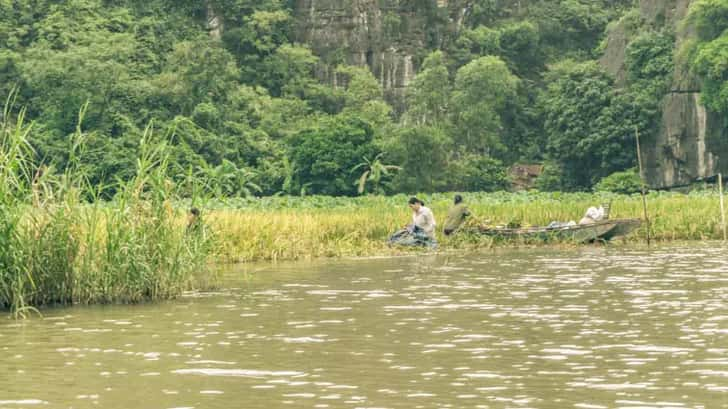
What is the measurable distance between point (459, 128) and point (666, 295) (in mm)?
37701

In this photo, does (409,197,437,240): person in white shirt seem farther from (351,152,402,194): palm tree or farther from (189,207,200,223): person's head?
(351,152,402,194): palm tree

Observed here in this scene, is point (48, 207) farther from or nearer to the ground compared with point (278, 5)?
nearer to the ground

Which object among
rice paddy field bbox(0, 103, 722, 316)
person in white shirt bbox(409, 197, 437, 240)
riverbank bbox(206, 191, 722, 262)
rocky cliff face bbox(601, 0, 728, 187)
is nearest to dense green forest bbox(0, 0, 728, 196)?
rocky cliff face bbox(601, 0, 728, 187)

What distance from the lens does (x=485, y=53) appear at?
6256cm

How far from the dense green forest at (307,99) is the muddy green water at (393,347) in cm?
2558

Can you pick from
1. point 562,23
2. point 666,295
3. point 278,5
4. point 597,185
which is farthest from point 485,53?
point 666,295

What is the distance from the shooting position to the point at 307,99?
197 feet

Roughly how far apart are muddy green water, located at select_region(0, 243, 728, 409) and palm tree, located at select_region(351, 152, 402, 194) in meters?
26.4

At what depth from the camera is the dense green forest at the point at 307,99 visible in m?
47.0

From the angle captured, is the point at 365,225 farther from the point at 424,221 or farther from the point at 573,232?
the point at 573,232

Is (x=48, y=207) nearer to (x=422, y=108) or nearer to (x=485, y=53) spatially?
(x=422, y=108)

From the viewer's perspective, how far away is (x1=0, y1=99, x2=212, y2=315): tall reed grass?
14.2 m

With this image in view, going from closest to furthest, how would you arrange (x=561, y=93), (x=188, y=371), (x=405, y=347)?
(x=188, y=371) < (x=405, y=347) < (x=561, y=93)

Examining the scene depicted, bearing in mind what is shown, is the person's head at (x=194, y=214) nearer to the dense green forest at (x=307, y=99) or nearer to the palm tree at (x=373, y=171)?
the dense green forest at (x=307, y=99)
